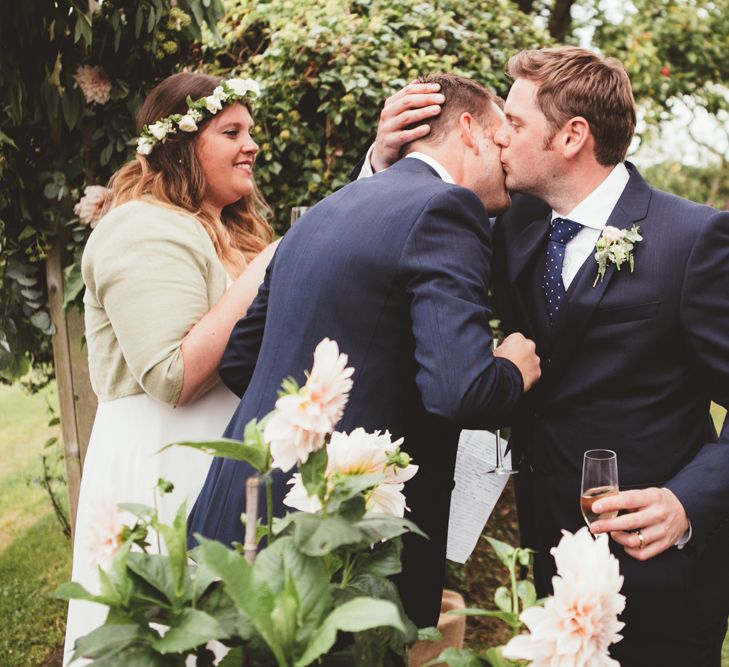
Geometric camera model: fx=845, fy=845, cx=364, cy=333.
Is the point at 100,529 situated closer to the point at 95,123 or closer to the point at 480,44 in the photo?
the point at 95,123

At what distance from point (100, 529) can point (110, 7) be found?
9.40 ft

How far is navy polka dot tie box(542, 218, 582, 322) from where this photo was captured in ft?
7.81

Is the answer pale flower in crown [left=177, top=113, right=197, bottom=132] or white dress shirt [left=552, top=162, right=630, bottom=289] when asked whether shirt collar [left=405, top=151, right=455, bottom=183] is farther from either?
pale flower in crown [left=177, top=113, right=197, bottom=132]

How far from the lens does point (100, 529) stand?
1.12m

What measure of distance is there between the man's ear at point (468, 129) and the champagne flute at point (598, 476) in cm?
91

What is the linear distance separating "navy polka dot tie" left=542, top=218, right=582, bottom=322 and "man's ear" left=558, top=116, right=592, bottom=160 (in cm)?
19

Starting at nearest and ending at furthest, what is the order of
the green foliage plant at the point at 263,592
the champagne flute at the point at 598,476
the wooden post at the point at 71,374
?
the green foliage plant at the point at 263,592 < the champagne flute at the point at 598,476 < the wooden post at the point at 71,374

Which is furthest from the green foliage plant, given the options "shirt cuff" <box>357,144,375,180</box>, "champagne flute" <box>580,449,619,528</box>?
"shirt cuff" <box>357,144,375,180</box>

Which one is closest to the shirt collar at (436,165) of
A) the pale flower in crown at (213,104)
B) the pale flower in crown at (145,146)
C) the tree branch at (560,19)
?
the pale flower in crown at (213,104)

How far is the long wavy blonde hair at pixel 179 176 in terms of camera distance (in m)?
2.78

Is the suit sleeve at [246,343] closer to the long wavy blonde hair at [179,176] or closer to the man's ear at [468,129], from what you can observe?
the long wavy blonde hair at [179,176]

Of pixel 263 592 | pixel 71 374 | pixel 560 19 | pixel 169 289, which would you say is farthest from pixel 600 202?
pixel 560 19

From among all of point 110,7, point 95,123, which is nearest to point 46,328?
point 95,123

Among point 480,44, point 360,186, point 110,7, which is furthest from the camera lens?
point 480,44
